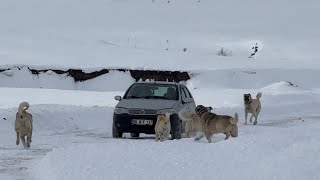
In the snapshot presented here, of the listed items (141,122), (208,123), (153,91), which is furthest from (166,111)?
(208,123)

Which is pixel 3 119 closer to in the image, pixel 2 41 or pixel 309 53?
pixel 2 41

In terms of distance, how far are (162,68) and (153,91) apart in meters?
19.4

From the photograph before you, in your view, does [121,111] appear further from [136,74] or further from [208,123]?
[136,74]

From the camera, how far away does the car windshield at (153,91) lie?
56.0 feet

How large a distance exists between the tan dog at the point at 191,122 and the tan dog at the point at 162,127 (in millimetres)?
480

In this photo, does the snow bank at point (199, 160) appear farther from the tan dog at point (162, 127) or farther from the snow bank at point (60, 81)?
the snow bank at point (60, 81)

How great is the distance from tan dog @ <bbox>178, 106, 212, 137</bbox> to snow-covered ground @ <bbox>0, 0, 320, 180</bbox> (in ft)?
2.37

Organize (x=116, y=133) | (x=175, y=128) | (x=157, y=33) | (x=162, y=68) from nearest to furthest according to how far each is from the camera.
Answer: (x=175, y=128) < (x=116, y=133) < (x=162, y=68) < (x=157, y=33)

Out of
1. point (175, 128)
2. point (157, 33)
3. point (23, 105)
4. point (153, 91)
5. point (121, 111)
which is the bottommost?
point (175, 128)

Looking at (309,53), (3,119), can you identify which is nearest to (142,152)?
(3,119)

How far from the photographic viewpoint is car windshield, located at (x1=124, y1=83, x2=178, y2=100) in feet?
56.0

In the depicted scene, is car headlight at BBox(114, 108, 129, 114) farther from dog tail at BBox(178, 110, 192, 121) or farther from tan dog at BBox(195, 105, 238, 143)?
tan dog at BBox(195, 105, 238, 143)

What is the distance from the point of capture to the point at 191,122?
1537cm

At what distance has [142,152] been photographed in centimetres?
978
